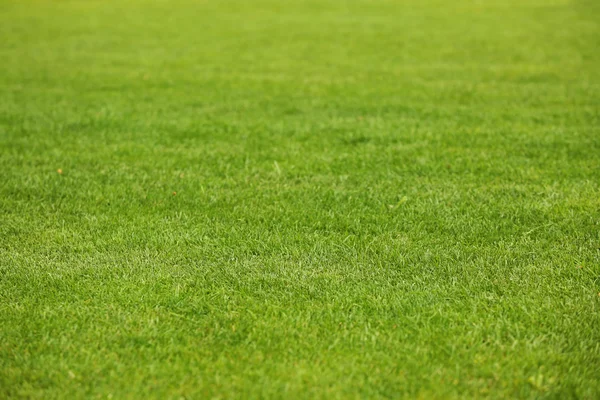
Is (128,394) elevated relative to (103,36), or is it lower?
lower

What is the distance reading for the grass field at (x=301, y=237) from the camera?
2.73 m

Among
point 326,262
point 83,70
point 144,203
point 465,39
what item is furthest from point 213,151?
point 465,39

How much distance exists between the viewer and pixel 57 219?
4.21 metres

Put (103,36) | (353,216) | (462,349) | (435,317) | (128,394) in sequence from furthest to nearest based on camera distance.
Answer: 1. (103,36)
2. (353,216)
3. (435,317)
4. (462,349)
5. (128,394)

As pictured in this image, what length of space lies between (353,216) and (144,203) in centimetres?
162

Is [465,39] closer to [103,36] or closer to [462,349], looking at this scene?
[103,36]

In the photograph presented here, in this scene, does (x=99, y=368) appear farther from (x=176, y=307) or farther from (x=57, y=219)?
(x=57, y=219)

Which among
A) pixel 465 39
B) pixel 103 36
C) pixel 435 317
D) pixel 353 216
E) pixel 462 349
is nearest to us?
pixel 462 349

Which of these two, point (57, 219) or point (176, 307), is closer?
point (176, 307)

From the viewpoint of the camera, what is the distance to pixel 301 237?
3922 millimetres

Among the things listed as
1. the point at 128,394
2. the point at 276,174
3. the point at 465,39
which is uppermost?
the point at 465,39

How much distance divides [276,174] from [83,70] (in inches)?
245

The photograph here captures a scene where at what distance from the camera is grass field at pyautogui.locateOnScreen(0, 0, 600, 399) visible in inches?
107

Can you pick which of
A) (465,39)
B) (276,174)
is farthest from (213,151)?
(465,39)
